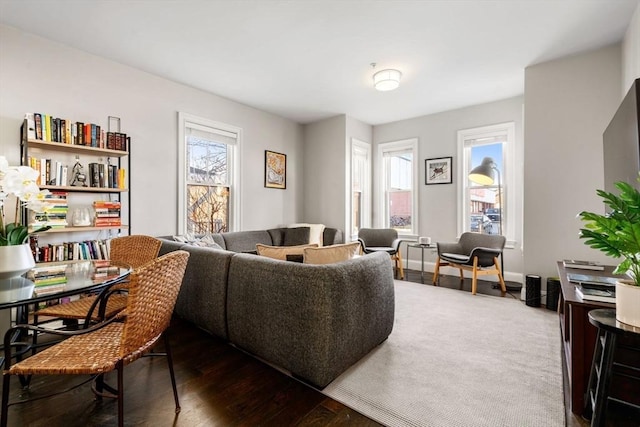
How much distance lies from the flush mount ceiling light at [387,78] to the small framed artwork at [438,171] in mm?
1999

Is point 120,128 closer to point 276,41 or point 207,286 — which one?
point 276,41

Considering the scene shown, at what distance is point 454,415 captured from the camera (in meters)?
1.52

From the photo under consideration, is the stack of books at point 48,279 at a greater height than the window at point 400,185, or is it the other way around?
the window at point 400,185

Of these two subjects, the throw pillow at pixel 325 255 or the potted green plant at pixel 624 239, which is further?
the throw pillow at pixel 325 255

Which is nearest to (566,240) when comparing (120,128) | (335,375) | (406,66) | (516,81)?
(516,81)

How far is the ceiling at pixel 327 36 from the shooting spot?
236cm

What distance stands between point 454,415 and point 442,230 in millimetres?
3803

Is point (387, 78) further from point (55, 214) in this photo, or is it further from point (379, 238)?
point (55, 214)

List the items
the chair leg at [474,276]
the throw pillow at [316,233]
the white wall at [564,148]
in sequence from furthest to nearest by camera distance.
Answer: the throw pillow at [316,233] → the chair leg at [474,276] → the white wall at [564,148]

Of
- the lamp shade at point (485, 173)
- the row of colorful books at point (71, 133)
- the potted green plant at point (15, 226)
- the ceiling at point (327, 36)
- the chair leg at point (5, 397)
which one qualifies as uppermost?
the ceiling at point (327, 36)

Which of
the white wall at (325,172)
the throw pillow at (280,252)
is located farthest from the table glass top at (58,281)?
the white wall at (325,172)

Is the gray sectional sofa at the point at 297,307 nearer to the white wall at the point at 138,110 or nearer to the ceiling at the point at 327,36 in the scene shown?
the white wall at the point at 138,110

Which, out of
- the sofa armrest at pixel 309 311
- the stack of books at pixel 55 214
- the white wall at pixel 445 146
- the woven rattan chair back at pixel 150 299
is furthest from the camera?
the white wall at pixel 445 146

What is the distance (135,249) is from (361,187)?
4.06 m
